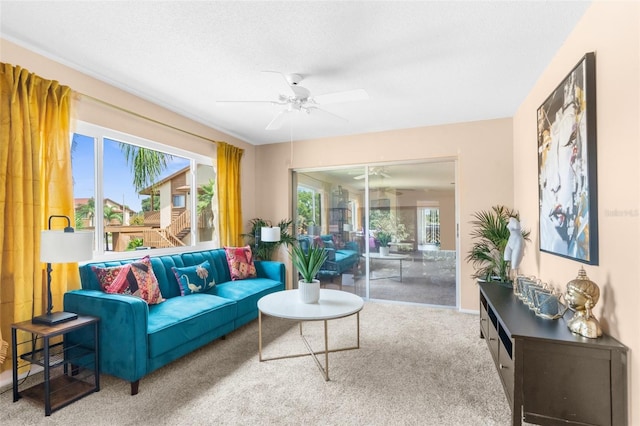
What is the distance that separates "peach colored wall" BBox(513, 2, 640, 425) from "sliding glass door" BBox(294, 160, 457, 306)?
2.39 m

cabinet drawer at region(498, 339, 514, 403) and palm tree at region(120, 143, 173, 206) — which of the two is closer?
cabinet drawer at region(498, 339, 514, 403)

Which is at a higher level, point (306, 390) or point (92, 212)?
point (92, 212)

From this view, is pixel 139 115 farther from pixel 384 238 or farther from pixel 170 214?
pixel 384 238

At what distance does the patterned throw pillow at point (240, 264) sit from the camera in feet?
13.3

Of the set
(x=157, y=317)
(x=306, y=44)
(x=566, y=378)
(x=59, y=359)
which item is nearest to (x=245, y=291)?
(x=157, y=317)

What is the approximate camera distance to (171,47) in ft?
7.97

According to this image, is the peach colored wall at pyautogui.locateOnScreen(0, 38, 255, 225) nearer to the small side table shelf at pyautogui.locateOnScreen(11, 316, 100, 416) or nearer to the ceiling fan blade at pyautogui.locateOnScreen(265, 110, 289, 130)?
the ceiling fan blade at pyautogui.locateOnScreen(265, 110, 289, 130)

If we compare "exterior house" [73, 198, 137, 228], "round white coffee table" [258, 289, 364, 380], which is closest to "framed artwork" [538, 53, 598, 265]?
"round white coffee table" [258, 289, 364, 380]

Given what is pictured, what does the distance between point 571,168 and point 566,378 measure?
52.0 inches

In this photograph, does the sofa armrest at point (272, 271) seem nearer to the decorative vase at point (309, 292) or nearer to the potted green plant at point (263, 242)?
the potted green plant at point (263, 242)

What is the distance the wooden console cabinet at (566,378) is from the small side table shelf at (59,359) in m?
2.78

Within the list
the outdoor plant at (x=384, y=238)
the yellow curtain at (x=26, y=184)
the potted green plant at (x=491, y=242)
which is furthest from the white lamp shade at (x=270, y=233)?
the potted green plant at (x=491, y=242)

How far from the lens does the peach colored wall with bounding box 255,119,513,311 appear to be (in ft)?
13.5

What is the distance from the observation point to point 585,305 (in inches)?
69.0
